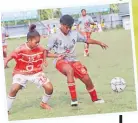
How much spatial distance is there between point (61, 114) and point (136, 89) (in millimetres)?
235

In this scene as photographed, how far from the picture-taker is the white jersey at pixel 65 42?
0.88m

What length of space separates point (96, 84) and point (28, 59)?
0.21 m

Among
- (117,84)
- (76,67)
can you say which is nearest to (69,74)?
(76,67)

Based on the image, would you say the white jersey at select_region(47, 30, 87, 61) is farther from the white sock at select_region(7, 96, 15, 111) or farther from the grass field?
the white sock at select_region(7, 96, 15, 111)

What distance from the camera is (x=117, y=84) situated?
2.96 feet

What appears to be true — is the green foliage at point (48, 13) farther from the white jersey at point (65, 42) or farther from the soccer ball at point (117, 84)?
the soccer ball at point (117, 84)

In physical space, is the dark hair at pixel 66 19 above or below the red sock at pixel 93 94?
above

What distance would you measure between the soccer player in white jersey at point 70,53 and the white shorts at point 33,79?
0.17 feet

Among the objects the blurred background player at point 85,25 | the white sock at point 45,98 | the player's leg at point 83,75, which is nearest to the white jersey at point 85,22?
the blurred background player at point 85,25

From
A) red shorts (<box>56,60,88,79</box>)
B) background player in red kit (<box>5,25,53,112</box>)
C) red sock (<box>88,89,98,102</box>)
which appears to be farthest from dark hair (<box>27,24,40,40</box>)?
red sock (<box>88,89,98,102</box>)

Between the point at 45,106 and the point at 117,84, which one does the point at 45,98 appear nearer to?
the point at 45,106

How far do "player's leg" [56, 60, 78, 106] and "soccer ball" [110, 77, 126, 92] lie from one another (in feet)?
0.38

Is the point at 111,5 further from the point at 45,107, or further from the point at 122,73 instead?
the point at 45,107

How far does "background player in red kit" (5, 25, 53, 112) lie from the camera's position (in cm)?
88
